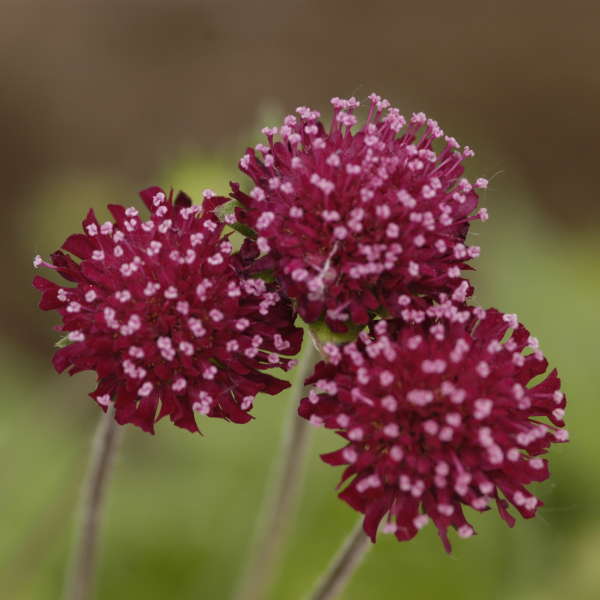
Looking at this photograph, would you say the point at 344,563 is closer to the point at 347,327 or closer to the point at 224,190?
the point at 347,327

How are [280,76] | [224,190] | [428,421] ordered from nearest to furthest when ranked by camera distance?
[428,421] → [224,190] → [280,76]

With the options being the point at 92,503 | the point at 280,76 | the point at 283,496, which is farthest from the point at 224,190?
the point at 280,76

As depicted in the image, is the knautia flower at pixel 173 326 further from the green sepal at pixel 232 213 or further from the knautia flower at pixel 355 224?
the knautia flower at pixel 355 224

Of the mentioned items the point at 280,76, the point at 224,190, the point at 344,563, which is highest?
the point at 280,76

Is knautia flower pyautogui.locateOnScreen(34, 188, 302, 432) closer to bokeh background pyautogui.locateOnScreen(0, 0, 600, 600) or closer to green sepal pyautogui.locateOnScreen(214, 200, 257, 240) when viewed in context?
green sepal pyautogui.locateOnScreen(214, 200, 257, 240)

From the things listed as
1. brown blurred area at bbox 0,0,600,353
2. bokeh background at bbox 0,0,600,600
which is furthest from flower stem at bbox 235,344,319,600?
brown blurred area at bbox 0,0,600,353

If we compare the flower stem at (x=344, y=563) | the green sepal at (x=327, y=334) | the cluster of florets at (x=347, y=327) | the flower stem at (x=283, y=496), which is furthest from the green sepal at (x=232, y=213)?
the flower stem at (x=344, y=563)
